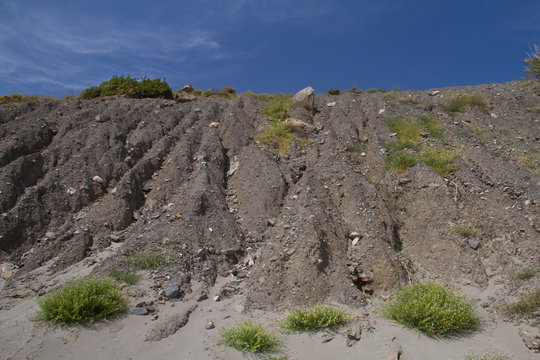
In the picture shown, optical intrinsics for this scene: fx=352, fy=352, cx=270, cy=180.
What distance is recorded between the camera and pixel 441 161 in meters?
11.1

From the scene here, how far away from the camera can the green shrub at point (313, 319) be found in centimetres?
629

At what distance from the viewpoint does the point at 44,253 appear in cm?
897

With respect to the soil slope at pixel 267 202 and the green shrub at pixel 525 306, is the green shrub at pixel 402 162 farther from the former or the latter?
the green shrub at pixel 525 306

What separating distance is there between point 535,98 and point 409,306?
14.4 meters

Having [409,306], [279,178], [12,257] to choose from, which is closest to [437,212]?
[409,306]

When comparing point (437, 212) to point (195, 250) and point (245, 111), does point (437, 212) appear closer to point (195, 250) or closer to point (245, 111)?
point (195, 250)

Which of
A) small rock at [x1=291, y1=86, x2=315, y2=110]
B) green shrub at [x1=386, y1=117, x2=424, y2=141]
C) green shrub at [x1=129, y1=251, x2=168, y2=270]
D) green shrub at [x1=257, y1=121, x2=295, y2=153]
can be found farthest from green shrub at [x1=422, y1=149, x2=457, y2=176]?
green shrub at [x1=129, y1=251, x2=168, y2=270]

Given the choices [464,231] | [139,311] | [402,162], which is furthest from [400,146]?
[139,311]

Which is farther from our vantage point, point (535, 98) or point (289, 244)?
point (535, 98)

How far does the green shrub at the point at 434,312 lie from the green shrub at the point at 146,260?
510 cm

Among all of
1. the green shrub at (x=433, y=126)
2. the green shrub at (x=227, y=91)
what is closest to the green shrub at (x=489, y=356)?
the green shrub at (x=433, y=126)

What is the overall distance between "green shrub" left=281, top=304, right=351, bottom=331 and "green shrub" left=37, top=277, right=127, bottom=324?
10.8 ft

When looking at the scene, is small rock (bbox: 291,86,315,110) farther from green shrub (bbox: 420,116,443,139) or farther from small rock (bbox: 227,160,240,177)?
small rock (bbox: 227,160,240,177)

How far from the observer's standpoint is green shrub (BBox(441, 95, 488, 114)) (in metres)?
15.5
